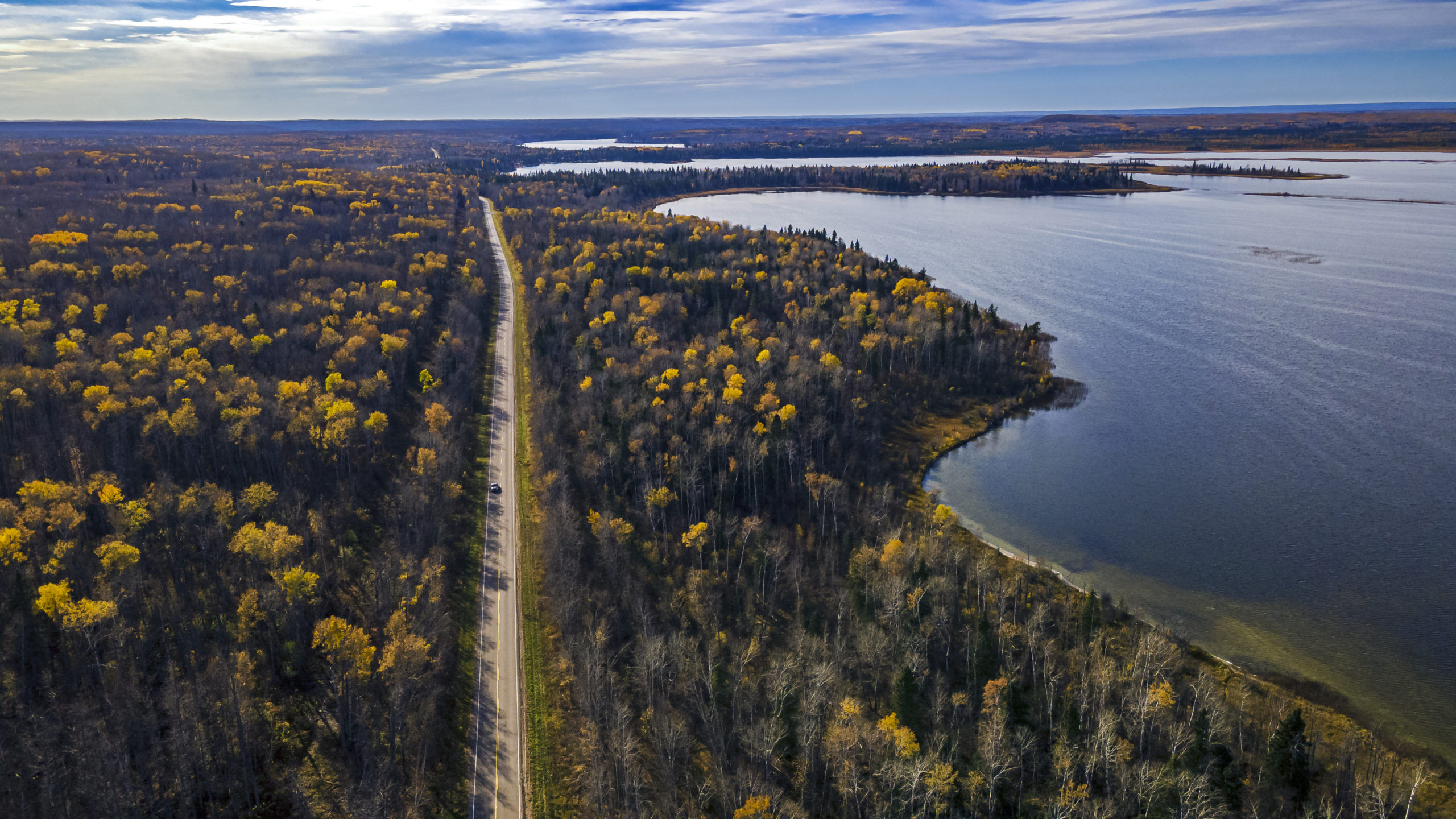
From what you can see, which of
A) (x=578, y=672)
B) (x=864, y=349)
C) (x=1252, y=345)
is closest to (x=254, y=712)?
(x=578, y=672)

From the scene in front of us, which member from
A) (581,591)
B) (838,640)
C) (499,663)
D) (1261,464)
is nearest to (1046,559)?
(838,640)

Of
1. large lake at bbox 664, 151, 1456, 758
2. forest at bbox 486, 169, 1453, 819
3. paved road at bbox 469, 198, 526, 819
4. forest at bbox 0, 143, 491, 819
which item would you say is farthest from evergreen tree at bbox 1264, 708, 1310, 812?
forest at bbox 0, 143, 491, 819

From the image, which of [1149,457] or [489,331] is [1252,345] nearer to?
[1149,457]

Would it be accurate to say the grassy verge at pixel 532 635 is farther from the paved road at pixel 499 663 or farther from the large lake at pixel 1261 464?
the large lake at pixel 1261 464

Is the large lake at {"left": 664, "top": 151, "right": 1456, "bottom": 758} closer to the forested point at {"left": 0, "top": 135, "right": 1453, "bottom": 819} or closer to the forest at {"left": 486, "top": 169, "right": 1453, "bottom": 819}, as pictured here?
the forest at {"left": 486, "top": 169, "right": 1453, "bottom": 819}

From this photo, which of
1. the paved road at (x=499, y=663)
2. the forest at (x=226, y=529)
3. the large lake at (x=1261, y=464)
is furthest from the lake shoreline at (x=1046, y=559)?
the forest at (x=226, y=529)
